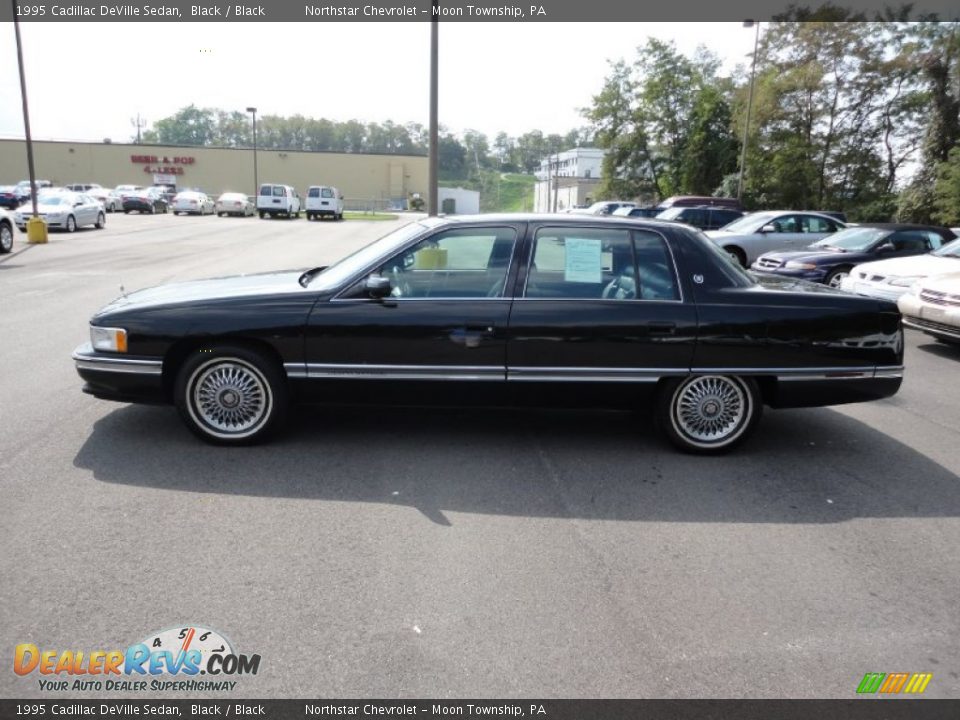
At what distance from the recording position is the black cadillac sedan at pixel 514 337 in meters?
5.12

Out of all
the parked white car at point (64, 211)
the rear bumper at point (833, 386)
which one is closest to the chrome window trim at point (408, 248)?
the rear bumper at point (833, 386)

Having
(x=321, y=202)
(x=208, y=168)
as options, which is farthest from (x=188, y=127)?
(x=321, y=202)

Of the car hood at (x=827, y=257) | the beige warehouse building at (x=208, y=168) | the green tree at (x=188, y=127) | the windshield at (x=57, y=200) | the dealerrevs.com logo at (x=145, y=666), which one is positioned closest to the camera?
the dealerrevs.com logo at (x=145, y=666)

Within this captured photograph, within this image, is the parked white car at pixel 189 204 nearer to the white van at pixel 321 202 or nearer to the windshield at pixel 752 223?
the white van at pixel 321 202

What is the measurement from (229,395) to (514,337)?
197 centimetres

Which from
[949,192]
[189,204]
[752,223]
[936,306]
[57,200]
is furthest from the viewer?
[189,204]

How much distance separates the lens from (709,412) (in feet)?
17.6

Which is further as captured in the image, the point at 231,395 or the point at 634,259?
the point at 634,259

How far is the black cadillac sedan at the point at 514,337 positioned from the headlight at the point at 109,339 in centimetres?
1

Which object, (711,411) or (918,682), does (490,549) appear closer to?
(918,682)

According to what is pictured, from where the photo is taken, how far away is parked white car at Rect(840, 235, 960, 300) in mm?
10883

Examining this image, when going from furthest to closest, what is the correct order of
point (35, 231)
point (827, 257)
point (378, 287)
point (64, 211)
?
point (64, 211), point (35, 231), point (827, 257), point (378, 287)

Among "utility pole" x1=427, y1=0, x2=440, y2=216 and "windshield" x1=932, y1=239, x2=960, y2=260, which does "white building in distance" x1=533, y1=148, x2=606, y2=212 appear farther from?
"windshield" x1=932, y1=239, x2=960, y2=260
